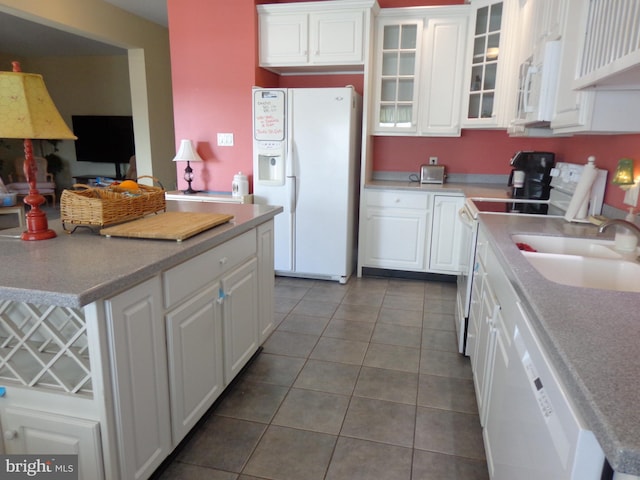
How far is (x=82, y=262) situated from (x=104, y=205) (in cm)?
37

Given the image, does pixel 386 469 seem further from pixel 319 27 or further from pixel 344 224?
pixel 319 27

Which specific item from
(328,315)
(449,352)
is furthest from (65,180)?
(449,352)

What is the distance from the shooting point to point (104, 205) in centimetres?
166

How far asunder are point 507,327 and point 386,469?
0.76 metres

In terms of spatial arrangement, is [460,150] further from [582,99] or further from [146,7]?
[146,7]

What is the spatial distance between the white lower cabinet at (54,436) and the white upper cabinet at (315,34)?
10.9ft

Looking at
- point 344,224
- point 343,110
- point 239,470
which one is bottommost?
point 239,470

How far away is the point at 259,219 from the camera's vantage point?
226cm

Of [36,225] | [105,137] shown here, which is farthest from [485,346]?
[105,137]

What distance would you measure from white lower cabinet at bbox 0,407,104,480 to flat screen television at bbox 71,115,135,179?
7.20 m

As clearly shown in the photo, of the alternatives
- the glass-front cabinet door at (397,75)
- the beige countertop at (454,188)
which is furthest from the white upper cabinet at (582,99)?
the glass-front cabinet door at (397,75)

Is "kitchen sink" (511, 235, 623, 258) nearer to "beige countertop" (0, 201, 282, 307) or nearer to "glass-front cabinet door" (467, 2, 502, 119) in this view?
"beige countertop" (0, 201, 282, 307)

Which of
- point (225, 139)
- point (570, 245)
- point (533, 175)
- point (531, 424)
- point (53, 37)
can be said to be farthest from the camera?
point (53, 37)

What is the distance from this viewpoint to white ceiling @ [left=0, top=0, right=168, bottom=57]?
5.10 metres
